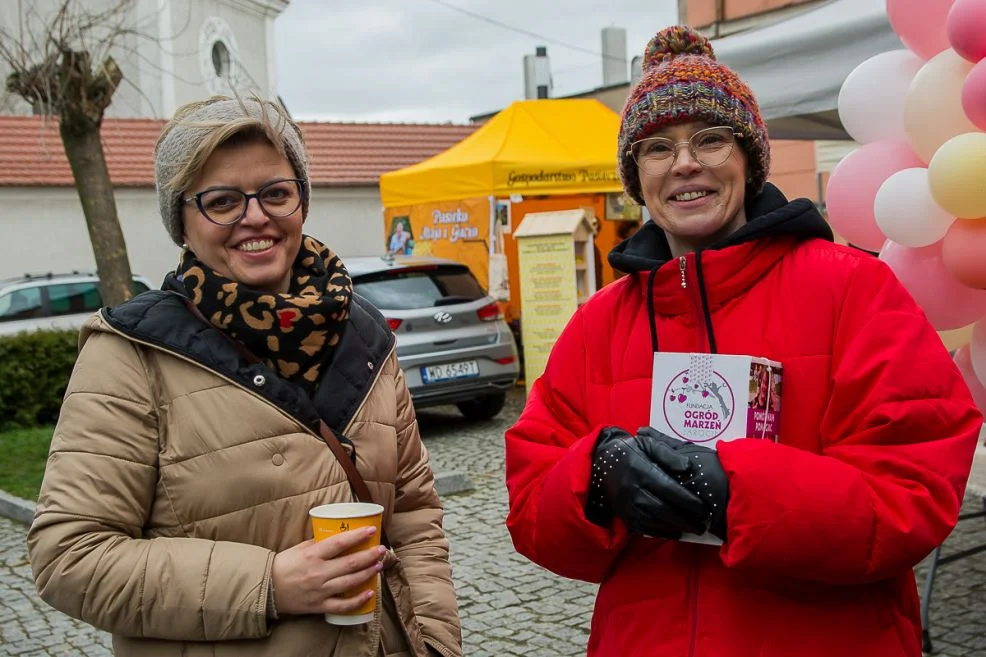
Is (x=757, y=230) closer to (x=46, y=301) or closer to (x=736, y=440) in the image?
(x=736, y=440)

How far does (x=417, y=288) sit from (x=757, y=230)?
783 centimetres

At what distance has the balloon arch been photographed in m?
2.74

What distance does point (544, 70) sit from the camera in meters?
27.0

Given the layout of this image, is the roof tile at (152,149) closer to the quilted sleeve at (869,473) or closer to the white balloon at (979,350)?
the white balloon at (979,350)

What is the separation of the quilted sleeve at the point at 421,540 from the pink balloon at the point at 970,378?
181cm

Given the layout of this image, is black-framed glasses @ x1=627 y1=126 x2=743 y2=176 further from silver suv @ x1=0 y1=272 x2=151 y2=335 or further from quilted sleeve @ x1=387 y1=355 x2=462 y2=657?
silver suv @ x1=0 y1=272 x2=151 y2=335

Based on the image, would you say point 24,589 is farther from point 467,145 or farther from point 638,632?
point 467,145

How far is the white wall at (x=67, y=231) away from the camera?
18.4 m

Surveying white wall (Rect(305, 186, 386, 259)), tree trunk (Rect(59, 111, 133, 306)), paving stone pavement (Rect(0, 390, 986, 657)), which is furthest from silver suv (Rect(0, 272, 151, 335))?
paving stone pavement (Rect(0, 390, 986, 657))

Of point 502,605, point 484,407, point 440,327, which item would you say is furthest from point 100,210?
point 502,605

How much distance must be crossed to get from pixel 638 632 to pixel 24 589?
4.75 m

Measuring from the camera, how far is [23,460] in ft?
28.9

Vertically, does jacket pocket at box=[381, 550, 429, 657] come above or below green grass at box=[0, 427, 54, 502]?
above

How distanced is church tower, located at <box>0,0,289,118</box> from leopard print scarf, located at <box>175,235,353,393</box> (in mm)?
19301
